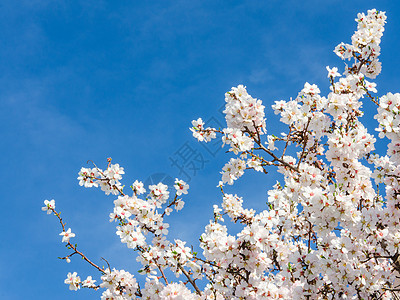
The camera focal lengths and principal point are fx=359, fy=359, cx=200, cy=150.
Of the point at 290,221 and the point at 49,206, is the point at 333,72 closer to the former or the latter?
the point at 290,221

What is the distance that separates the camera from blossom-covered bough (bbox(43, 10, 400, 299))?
17.2 ft

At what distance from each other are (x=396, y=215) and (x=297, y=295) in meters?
2.11

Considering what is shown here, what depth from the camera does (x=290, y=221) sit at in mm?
7316

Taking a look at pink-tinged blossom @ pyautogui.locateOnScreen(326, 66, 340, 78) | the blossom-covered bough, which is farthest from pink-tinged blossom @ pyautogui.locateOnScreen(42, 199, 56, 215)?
pink-tinged blossom @ pyautogui.locateOnScreen(326, 66, 340, 78)

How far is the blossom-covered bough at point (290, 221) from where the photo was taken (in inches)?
207

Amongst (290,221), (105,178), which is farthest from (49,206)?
(290,221)

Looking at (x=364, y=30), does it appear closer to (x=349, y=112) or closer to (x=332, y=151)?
(x=349, y=112)

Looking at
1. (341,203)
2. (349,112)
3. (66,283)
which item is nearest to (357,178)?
(341,203)

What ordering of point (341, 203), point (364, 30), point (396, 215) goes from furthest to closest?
point (364, 30) < point (396, 215) < point (341, 203)

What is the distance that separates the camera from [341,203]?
5.05 m

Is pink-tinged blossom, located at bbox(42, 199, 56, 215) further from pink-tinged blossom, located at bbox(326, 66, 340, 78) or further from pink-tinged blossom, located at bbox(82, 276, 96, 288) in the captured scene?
pink-tinged blossom, located at bbox(326, 66, 340, 78)

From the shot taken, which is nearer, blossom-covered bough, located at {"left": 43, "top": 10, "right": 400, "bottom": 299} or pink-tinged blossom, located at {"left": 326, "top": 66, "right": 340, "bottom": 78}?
blossom-covered bough, located at {"left": 43, "top": 10, "right": 400, "bottom": 299}

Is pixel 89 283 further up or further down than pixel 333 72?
further down

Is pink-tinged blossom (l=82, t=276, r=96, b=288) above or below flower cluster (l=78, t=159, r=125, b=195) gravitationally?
below
